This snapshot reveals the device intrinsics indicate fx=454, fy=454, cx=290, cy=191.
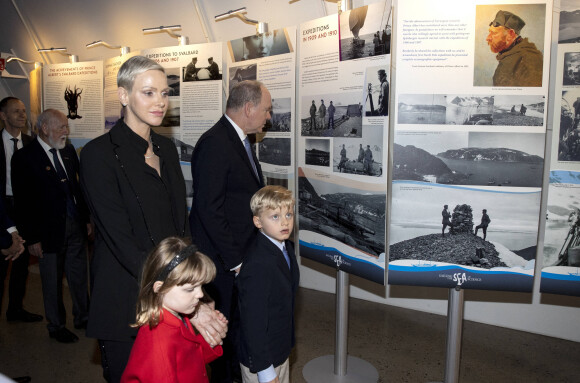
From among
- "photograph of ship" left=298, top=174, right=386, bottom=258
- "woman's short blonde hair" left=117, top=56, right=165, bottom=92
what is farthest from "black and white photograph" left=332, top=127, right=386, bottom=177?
"woman's short blonde hair" left=117, top=56, right=165, bottom=92

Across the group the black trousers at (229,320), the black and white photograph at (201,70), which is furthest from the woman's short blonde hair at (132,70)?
the black and white photograph at (201,70)

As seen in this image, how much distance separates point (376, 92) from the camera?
2559mm

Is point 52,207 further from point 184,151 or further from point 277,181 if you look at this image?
point 277,181

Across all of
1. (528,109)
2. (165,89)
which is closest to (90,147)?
(165,89)

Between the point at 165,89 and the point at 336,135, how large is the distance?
1230mm

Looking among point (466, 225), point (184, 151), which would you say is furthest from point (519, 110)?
point (184, 151)

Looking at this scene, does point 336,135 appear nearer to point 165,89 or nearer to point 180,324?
point 165,89

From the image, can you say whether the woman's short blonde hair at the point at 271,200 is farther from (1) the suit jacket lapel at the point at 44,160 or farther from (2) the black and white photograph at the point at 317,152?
(1) the suit jacket lapel at the point at 44,160

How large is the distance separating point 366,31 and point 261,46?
1376mm

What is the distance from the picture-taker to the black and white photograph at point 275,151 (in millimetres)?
3713

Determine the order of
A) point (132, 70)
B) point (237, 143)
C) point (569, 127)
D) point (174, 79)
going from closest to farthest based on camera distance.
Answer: point (132, 70) → point (569, 127) → point (237, 143) → point (174, 79)

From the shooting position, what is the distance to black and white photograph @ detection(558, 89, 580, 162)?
7.87ft

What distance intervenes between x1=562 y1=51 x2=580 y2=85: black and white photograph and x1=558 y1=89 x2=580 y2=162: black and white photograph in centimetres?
5

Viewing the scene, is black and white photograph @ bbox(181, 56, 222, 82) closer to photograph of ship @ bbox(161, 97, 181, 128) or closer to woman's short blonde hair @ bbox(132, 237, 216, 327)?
photograph of ship @ bbox(161, 97, 181, 128)
